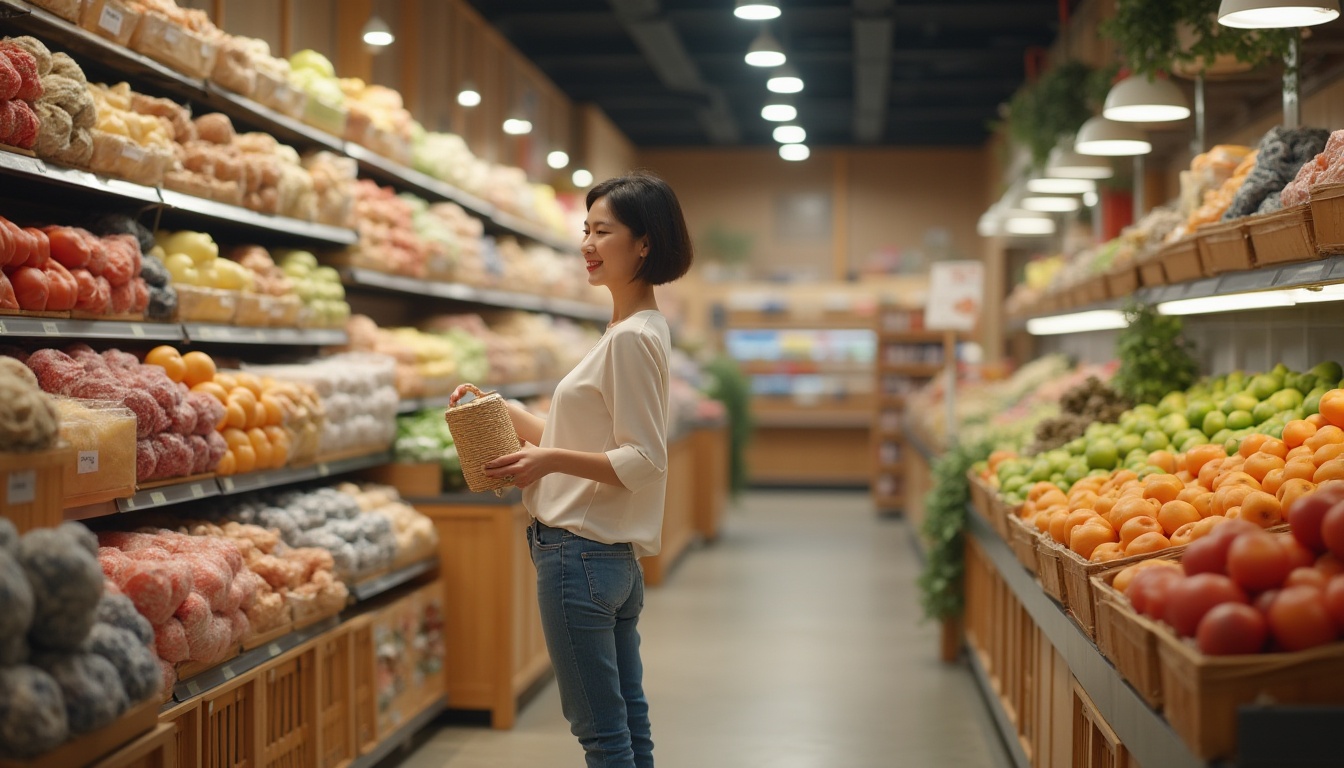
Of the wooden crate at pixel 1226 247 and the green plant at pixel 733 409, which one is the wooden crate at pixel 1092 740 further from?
the green plant at pixel 733 409

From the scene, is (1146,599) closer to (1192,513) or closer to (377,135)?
(1192,513)

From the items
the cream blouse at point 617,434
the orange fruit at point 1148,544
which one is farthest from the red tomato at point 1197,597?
the cream blouse at point 617,434

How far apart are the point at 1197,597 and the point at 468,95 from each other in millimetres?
6609

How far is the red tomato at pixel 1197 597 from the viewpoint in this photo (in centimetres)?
225

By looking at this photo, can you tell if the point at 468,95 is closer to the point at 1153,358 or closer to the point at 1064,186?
the point at 1064,186

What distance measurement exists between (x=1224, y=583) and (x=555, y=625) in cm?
143

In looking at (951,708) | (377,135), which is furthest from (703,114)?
(951,708)

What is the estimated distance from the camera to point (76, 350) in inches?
136

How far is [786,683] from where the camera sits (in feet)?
20.0

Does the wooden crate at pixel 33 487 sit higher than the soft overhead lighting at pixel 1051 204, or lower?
lower

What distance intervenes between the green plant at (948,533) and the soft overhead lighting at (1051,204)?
104 inches

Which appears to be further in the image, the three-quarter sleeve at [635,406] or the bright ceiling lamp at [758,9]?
the bright ceiling lamp at [758,9]

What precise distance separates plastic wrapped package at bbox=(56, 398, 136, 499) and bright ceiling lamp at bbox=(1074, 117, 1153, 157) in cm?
462

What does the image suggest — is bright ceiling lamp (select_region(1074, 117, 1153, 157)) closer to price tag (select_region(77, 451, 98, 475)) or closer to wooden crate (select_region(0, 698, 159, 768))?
price tag (select_region(77, 451, 98, 475))
